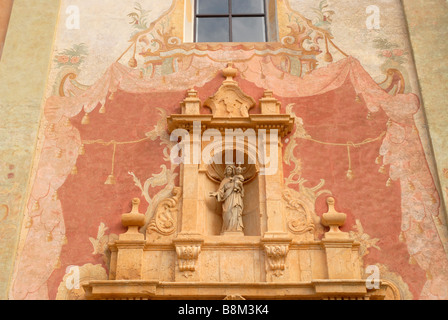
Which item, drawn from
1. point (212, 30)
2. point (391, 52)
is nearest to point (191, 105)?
point (212, 30)

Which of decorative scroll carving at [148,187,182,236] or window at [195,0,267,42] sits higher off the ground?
window at [195,0,267,42]

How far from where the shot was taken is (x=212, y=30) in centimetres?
1020

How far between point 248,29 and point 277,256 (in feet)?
13.3

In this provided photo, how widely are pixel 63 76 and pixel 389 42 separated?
4654 millimetres

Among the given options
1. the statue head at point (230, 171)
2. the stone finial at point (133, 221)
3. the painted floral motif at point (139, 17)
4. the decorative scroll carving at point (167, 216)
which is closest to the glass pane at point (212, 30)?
the painted floral motif at point (139, 17)

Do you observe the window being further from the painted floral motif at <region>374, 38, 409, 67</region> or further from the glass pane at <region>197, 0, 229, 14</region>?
the painted floral motif at <region>374, 38, 409, 67</region>

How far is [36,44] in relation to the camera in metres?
9.40

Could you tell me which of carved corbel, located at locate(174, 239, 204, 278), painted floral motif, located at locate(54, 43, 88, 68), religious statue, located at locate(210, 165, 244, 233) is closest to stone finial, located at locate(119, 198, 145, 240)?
carved corbel, located at locate(174, 239, 204, 278)

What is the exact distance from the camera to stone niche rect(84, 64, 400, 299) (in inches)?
288

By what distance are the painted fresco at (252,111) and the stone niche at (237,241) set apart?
214 mm

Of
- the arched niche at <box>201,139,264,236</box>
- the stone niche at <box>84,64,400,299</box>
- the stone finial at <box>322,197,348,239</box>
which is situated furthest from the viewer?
the arched niche at <box>201,139,264,236</box>

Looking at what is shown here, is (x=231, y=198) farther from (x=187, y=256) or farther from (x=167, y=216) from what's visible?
(x=187, y=256)
